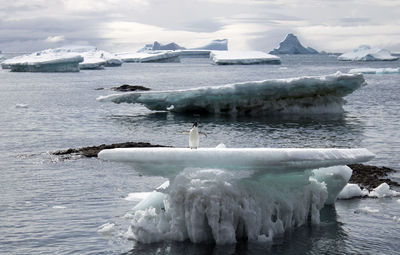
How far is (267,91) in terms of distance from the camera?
39.5m

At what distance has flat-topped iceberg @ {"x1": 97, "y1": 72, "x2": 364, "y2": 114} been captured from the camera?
3888 cm

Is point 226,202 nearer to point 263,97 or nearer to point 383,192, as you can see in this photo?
point 383,192

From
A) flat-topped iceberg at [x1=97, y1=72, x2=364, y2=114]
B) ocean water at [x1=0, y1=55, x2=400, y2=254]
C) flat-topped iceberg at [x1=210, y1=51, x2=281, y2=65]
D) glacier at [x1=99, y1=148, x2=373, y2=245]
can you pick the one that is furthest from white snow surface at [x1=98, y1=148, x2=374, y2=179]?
flat-topped iceberg at [x1=210, y1=51, x2=281, y2=65]

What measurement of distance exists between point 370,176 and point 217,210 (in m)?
9.64

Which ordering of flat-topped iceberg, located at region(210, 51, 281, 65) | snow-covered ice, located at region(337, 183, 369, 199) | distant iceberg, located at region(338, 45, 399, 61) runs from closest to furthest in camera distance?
snow-covered ice, located at region(337, 183, 369, 199), flat-topped iceberg, located at region(210, 51, 281, 65), distant iceberg, located at region(338, 45, 399, 61)

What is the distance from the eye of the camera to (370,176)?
72.5ft

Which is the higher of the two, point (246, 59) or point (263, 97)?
point (263, 97)

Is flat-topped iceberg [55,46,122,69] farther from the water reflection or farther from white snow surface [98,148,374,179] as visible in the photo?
the water reflection

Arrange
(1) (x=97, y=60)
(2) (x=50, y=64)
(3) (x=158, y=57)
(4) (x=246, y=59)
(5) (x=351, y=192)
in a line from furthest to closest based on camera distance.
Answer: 1. (3) (x=158, y=57)
2. (4) (x=246, y=59)
3. (1) (x=97, y=60)
4. (2) (x=50, y=64)
5. (5) (x=351, y=192)

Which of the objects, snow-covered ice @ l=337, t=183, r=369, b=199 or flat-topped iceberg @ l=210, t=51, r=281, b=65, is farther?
flat-topped iceberg @ l=210, t=51, r=281, b=65

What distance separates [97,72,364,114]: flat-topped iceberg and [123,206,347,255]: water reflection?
23962 mm

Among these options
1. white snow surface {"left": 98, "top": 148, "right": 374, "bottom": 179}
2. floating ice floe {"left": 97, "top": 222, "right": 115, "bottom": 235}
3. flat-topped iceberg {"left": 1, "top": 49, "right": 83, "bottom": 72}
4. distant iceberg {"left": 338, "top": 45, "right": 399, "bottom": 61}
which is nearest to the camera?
white snow surface {"left": 98, "top": 148, "right": 374, "bottom": 179}

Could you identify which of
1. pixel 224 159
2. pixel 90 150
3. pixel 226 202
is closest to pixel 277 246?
pixel 226 202

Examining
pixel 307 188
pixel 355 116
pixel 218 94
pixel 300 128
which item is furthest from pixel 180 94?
pixel 307 188
